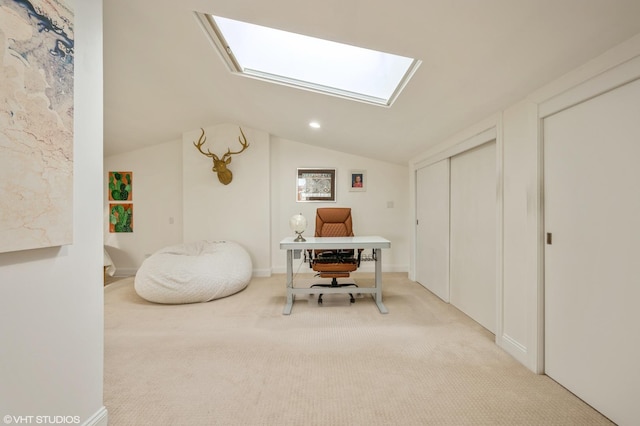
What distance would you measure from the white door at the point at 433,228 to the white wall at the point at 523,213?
1142mm

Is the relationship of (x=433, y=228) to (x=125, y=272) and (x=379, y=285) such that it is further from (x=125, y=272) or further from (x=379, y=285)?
(x=125, y=272)

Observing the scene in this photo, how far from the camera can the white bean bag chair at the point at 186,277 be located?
127 inches

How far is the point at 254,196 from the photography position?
15.4 ft

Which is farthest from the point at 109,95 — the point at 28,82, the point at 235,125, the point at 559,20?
the point at 559,20

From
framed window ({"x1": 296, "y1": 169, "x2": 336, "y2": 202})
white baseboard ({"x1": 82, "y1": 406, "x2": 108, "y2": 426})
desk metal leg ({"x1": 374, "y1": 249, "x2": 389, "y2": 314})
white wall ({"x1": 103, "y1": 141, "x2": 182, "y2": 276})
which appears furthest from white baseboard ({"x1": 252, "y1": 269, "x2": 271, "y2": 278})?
white baseboard ({"x1": 82, "y1": 406, "x2": 108, "y2": 426})

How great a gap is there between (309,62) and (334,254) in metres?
2.16

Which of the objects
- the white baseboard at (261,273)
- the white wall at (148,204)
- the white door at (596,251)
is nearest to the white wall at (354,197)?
the white baseboard at (261,273)

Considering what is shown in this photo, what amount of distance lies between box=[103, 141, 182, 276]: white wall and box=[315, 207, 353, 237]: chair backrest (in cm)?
274

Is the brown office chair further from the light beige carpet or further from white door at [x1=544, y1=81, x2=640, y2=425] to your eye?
white door at [x1=544, y1=81, x2=640, y2=425]

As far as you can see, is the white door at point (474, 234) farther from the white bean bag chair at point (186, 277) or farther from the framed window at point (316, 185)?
the white bean bag chair at point (186, 277)

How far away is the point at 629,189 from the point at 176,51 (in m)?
3.26

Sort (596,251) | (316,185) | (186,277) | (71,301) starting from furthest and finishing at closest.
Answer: (316,185), (186,277), (596,251), (71,301)

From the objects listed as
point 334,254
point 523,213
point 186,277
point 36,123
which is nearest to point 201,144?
point 186,277

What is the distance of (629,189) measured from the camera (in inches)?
53.1
